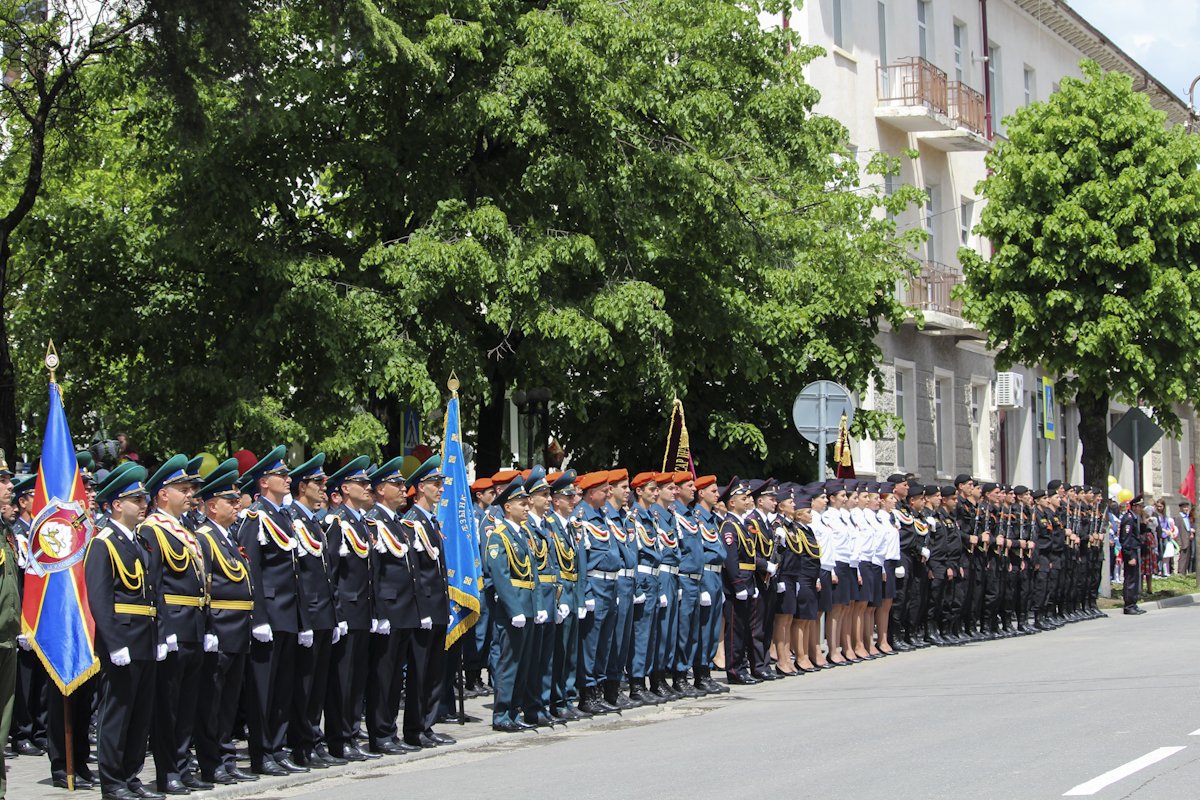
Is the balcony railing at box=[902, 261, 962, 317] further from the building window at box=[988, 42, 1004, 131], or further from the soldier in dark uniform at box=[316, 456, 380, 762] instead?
the soldier in dark uniform at box=[316, 456, 380, 762]

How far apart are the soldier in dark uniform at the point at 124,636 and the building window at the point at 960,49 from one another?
3101 cm

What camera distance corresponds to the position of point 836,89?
33.1m

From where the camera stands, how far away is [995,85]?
4088cm

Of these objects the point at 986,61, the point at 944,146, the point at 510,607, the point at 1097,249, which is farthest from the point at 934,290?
the point at 510,607

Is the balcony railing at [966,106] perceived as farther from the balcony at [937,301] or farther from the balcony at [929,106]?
the balcony at [937,301]

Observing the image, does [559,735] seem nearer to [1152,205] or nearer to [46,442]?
[46,442]

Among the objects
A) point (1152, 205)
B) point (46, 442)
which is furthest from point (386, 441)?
point (1152, 205)

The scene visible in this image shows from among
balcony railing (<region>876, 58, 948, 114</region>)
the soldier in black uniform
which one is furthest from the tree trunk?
balcony railing (<region>876, 58, 948, 114</region>)

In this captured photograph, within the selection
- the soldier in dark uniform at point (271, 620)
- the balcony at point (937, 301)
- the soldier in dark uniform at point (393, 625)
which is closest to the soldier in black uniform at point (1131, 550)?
the balcony at point (937, 301)

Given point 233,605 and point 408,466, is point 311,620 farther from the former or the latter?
point 408,466

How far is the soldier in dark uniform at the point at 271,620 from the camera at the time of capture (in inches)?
463

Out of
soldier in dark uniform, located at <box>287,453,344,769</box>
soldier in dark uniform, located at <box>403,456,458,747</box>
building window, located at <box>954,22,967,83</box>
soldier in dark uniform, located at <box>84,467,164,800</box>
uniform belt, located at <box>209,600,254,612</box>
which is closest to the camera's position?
soldier in dark uniform, located at <box>84,467,164,800</box>

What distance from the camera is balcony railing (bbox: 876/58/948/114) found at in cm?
3488

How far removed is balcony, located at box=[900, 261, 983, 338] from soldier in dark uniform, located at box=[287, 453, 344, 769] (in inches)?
910
